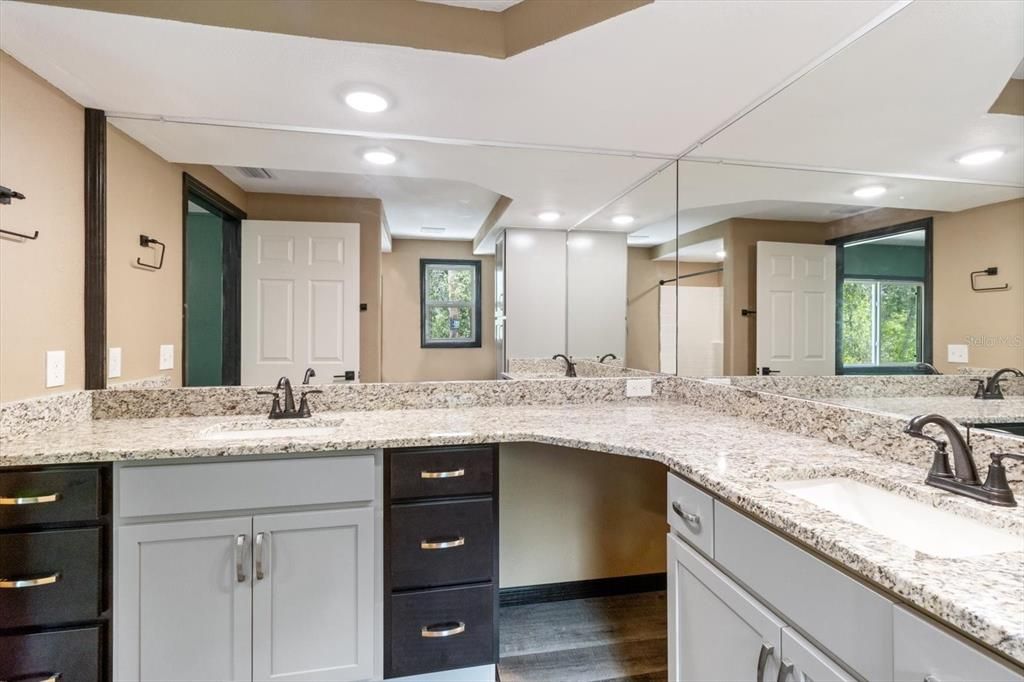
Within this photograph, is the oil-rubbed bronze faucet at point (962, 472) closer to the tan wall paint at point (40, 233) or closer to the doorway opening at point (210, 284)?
the doorway opening at point (210, 284)

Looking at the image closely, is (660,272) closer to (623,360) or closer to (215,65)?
(623,360)

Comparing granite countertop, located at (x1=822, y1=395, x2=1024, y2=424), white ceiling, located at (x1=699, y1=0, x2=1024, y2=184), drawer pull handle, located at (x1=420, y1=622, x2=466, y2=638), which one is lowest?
drawer pull handle, located at (x1=420, y1=622, x2=466, y2=638)

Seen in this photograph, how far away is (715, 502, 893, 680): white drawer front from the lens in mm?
734

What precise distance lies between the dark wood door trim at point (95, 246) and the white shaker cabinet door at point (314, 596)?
1.03 metres

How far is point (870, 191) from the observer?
56.3 inches

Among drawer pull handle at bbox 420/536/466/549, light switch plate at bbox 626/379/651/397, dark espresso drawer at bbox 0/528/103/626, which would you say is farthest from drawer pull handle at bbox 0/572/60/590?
light switch plate at bbox 626/379/651/397

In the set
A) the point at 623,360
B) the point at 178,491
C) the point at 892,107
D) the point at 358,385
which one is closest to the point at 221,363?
the point at 358,385

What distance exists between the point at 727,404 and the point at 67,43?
2.64 meters

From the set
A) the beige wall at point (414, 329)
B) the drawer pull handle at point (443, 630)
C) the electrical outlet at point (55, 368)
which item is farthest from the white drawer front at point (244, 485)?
the beige wall at point (414, 329)

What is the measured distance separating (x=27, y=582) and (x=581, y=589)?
2.05 m

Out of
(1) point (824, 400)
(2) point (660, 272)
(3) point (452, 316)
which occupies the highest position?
(2) point (660, 272)

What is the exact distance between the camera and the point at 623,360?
2.47 meters

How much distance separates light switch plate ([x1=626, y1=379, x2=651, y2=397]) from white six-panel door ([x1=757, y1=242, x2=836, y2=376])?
0.58m

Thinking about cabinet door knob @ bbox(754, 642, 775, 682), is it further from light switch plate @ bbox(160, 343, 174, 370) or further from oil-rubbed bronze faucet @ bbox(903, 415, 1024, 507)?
light switch plate @ bbox(160, 343, 174, 370)
